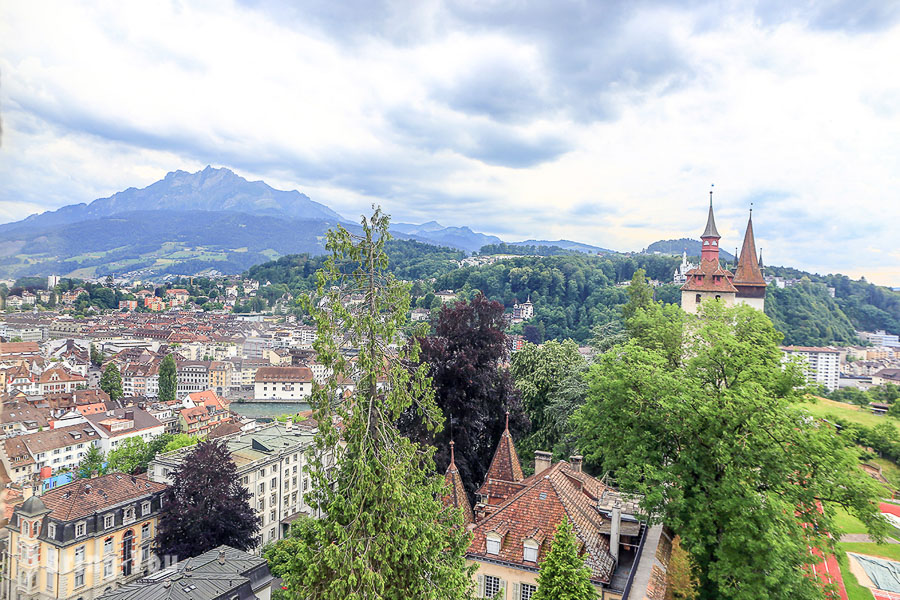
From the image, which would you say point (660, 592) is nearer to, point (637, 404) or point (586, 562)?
point (586, 562)

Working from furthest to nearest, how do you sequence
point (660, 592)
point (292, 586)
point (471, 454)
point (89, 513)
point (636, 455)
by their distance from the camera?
1. point (89, 513)
2. point (471, 454)
3. point (636, 455)
4. point (660, 592)
5. point (292, 586)

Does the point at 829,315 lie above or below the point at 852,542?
above

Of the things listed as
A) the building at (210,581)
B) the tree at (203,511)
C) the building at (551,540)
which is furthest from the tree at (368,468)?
the tree at (203,511)

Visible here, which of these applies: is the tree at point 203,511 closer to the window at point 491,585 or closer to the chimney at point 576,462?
the window at point 491,585

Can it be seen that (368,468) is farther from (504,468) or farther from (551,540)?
(504,468)

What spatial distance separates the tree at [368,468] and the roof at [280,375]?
81150mm

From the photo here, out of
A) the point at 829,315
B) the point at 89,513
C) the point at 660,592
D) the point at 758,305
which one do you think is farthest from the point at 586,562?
the point at 829,315

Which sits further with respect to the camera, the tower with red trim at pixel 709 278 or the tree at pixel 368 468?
the tower with red trim at pixel 709 278

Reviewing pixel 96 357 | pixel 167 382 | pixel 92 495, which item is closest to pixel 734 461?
pixel 92 495

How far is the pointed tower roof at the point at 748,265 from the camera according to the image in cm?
3694

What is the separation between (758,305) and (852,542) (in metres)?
19.3

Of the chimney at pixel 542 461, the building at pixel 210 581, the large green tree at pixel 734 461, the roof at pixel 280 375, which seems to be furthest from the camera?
the roof at pixel 280 375

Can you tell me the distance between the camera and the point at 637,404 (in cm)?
1402

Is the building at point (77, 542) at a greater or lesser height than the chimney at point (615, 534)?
lesser
